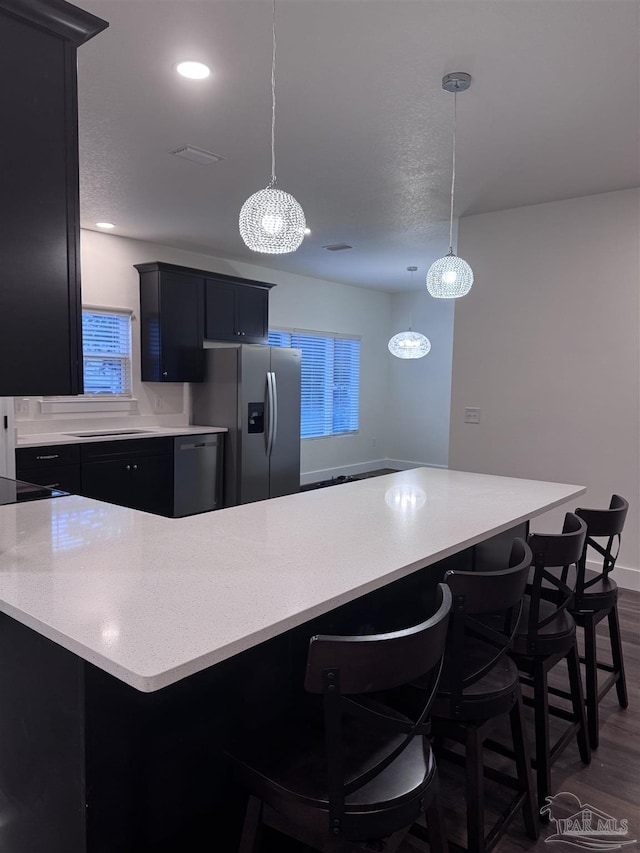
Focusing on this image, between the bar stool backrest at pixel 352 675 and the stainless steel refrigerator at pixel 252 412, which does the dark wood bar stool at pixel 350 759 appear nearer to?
the bar stool backrest at pixel 352 675

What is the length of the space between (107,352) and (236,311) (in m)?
1.38

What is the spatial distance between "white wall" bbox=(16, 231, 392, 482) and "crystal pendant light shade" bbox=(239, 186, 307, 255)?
3.27m

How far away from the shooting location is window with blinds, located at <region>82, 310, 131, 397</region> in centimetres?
512

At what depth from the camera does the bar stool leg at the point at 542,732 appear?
1.87m

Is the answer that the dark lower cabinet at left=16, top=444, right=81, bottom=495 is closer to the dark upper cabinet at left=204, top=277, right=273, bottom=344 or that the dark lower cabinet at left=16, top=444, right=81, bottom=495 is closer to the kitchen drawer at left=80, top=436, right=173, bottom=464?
the kitchen drawer at left=80, top=436, right=173, bottom=464

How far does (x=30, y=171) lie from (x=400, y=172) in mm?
2526

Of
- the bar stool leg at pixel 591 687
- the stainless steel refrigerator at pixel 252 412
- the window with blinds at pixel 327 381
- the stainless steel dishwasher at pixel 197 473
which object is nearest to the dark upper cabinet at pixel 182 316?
the stainless steel refrigerator at pixel 252 412

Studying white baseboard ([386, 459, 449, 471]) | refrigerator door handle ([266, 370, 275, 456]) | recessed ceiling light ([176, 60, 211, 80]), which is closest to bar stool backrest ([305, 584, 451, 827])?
recessed ceiling light ([176, 60, 211, 80])

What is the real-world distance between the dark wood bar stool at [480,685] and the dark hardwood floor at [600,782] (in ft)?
0.31

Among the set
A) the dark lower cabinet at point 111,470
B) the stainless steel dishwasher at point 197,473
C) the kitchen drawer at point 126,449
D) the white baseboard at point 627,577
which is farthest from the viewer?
the stainless steel dishwasher at point 197,473

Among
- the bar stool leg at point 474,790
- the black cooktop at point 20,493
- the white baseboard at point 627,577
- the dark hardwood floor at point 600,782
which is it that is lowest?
the dark hardwood floor at point 600,782

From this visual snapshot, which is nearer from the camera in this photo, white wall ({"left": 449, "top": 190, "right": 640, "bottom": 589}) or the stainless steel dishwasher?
white wall ({"left": 449, "top": 190, "right": 640, "bottom": 589})

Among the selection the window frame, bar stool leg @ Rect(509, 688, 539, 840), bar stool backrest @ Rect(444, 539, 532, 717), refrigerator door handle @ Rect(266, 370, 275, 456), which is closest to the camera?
bar stool backrest @ Rect(444, 539, 532, 717)

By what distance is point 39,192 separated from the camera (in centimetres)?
163
